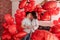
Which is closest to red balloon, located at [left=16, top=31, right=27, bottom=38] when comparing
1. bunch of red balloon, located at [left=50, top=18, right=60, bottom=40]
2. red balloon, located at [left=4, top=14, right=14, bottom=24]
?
red balloon, located at [left=4, top=14, right=14, bottom=24]

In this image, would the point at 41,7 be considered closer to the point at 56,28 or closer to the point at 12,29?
the point at 56,28

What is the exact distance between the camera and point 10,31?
1246mm

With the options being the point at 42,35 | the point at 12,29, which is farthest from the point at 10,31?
the point at 42,35

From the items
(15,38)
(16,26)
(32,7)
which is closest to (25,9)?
(32,7)

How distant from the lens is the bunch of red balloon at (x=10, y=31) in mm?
1212

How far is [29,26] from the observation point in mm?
1185

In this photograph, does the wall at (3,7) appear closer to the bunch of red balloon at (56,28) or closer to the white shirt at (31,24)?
the white shirt at (31,24)

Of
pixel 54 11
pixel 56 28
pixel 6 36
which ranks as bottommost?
pixel 6 36

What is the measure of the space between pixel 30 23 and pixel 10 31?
8.1 inches

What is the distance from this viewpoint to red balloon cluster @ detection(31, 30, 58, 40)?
1085 mm

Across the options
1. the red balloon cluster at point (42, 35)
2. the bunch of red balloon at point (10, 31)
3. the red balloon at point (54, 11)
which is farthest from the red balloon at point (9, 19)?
the red balloon at point (54, 11)

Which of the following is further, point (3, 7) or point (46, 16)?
point (3, 7)

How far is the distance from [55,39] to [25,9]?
1.22ft

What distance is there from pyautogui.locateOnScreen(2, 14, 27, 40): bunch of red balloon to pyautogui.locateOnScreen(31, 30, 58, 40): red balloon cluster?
97 millimetres
